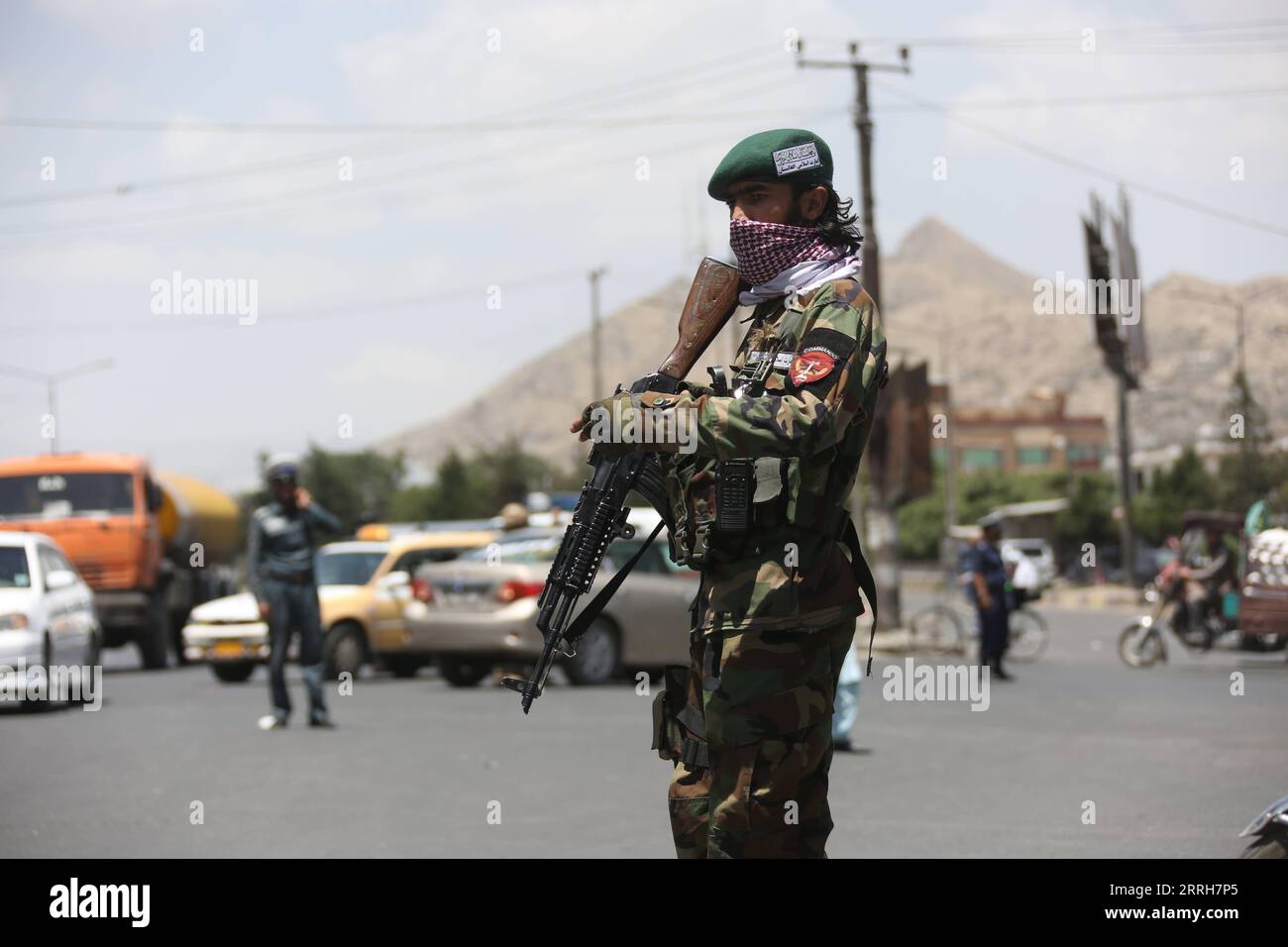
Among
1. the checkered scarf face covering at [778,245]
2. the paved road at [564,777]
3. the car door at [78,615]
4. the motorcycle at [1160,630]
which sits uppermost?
the checkered scarf face covering at [778,245]

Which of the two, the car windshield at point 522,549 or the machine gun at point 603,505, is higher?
the machine gun at point 603,505

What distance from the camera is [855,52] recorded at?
26.8m

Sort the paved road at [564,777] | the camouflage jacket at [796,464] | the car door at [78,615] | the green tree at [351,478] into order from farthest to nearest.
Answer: the green tree at [351,478] → the car door at [78,615] → the paved road at [564,777] → the camouflage jacket at [796,464]

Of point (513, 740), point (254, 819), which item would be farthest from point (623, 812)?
point (513, 740)

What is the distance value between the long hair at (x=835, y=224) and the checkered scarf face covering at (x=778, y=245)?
1.3 inches

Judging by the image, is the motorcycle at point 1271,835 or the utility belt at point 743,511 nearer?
the utility belt at point 743,511

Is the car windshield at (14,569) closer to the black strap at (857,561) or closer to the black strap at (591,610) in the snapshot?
the black strap at (591,610)

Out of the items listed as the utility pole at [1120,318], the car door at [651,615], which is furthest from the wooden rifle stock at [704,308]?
the utility pole at [1120,318]

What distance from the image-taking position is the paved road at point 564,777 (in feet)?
26.3

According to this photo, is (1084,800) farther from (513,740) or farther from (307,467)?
(307,467)

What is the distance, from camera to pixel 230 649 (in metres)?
20.0

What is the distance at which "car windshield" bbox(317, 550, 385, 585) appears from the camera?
20.7 meters
